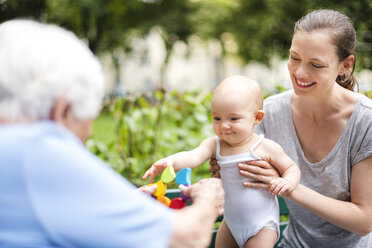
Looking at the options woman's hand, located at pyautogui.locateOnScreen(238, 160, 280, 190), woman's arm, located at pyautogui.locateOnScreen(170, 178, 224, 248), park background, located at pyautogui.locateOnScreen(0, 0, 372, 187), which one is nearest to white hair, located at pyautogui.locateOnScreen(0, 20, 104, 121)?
woman's arm, located at pyautogui.locateOnScreen(170, 178, 224, 248)

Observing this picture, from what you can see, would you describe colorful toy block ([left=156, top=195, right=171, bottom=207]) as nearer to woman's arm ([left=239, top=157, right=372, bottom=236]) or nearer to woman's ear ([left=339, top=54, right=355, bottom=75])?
woman's arm ([left=239, top=157, right=372, bottom=236])

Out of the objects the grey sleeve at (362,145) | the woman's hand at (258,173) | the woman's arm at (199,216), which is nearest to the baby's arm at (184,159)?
the woman's hand at (258,173)

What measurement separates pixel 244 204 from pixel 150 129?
2.64 meters

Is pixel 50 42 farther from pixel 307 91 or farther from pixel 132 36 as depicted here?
pixel 132 36

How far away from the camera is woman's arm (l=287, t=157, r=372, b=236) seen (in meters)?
2.05

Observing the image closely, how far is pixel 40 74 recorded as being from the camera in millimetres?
1231

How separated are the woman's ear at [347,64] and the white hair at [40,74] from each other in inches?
57.0

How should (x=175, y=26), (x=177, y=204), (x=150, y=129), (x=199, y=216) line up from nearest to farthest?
(x=199, y=216)
(x=177, y=204)
(x=150, y=129)
(x=175, y=26)

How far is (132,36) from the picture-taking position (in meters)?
23.2

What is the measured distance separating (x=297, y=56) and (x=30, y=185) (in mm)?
1510

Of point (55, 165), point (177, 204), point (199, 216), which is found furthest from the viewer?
point (177, 204)

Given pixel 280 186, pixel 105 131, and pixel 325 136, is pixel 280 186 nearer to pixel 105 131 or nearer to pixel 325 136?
pixel 325 136

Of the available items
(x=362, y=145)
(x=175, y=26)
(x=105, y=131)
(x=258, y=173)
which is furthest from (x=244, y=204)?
(x=175, y=26)

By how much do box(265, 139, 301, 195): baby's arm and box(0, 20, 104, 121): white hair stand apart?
1.00 m
